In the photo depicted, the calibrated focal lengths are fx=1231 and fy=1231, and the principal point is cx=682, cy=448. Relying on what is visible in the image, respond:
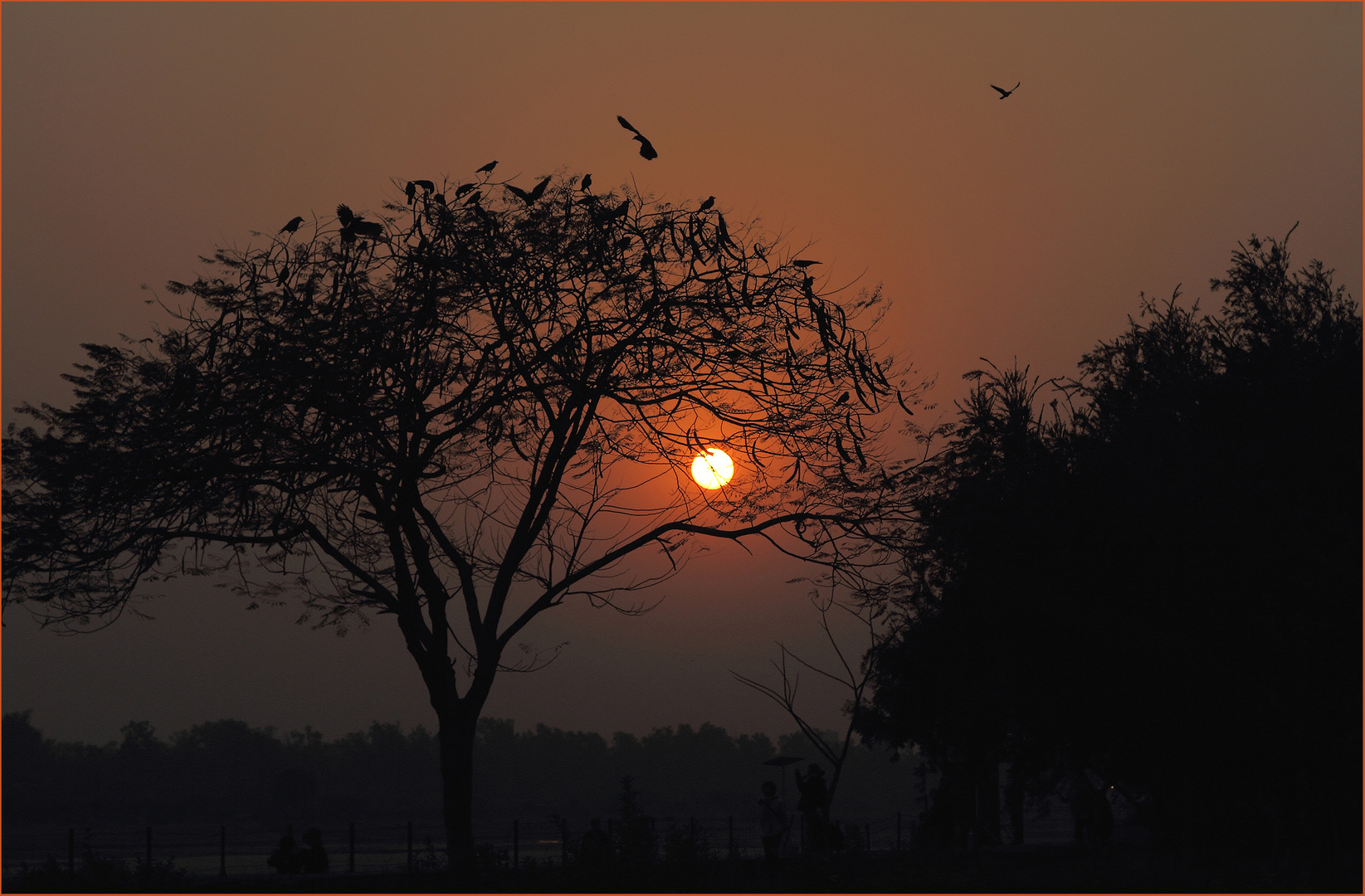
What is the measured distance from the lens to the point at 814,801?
2006 centimetres

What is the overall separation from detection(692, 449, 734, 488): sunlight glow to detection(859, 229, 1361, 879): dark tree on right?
107 inches

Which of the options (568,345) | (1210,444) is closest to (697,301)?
(568,345)

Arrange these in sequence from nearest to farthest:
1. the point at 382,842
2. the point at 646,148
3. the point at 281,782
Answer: the point at 646,148 < the point at 382,842 < the point at 281,782

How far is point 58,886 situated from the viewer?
16250 millimetres

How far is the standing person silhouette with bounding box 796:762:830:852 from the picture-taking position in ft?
65.7

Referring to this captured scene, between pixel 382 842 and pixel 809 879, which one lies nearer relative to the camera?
pixel 809 879

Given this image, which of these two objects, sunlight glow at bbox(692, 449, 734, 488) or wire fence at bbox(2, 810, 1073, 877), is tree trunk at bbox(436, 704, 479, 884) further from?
sunlight glow at bbox(692, 449, 734, 488)

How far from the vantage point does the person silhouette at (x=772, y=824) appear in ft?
56.3

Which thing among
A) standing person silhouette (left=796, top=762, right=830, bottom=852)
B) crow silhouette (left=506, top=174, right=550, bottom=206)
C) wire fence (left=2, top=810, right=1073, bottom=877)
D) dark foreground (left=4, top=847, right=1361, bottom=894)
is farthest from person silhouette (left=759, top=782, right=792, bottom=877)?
crow silhouette (left=506, top=174, right=550, bottom=206)

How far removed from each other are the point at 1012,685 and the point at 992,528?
2.17 m

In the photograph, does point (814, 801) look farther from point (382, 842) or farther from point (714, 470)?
point (382, 842)

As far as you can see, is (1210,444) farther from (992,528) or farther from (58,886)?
(58,886)

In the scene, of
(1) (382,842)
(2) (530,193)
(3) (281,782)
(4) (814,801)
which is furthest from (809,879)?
(3) (281,782)

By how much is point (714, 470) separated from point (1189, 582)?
6.49 metres
